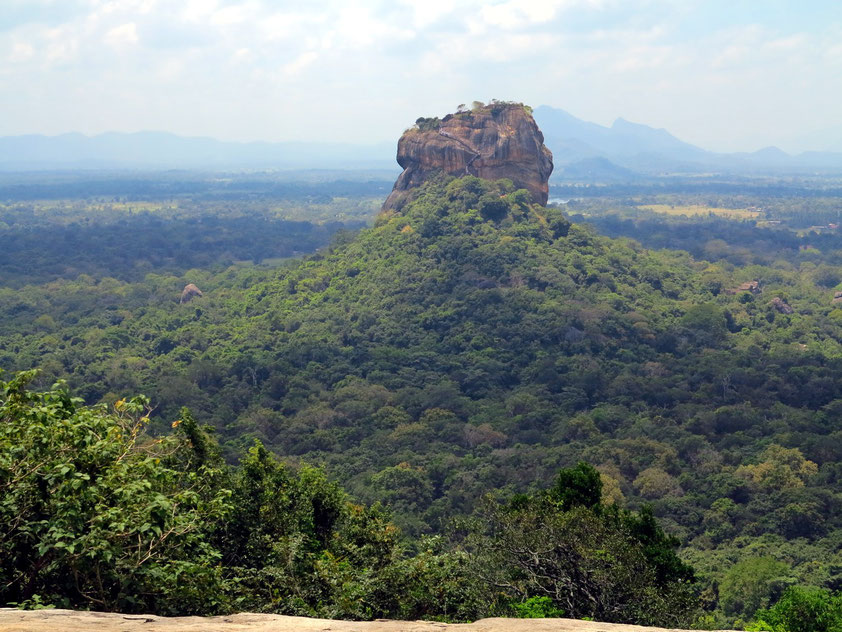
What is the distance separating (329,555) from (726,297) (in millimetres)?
47640

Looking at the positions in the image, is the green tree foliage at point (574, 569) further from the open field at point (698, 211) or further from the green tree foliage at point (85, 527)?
the open field at point (698, 211)

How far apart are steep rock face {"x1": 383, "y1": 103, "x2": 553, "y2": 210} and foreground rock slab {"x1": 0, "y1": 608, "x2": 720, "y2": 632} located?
48228 millimetres

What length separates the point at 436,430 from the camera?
35.8 m

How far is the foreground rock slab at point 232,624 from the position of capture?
7.40 meters

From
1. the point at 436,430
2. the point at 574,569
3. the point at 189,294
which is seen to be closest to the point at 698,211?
the point at 189,294

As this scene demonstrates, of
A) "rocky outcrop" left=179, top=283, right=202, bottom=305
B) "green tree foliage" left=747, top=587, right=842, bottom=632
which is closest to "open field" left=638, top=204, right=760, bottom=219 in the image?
"rocky outcrop" left=179, top=283, right=202, bottom=305

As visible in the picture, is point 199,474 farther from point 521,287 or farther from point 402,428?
point 521,287

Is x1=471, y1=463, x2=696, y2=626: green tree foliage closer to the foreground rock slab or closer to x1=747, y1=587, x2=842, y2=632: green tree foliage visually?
x1=747, y1=587, x2=842, y2=632: green tree foliage

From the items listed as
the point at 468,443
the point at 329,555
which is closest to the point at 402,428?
the point at 468,443

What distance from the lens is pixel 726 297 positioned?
55.4 metres

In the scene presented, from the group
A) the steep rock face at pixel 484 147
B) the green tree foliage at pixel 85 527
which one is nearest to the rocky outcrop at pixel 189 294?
the steep rock face at pixel 484 147

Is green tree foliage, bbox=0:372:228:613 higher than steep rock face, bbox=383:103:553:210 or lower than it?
lower

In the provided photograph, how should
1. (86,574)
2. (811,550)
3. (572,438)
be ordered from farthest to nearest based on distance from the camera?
1. (572,438)
2. (811,550)
3. (86,574)

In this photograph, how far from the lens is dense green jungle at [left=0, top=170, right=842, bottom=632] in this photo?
993cm
